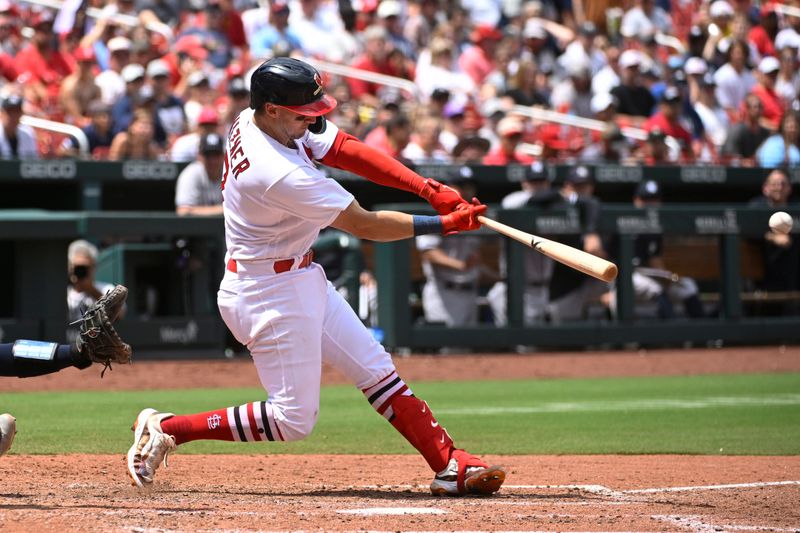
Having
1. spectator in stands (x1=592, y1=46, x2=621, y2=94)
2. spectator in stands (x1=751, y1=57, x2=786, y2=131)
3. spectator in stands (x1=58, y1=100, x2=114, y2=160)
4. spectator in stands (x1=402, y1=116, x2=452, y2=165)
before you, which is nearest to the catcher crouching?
spectator in stands (x1=58, y1=100, x2=114, y2=160)

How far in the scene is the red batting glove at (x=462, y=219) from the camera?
15.4 ft

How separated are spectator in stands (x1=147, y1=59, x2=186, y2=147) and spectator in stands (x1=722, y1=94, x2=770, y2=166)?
6.14 m

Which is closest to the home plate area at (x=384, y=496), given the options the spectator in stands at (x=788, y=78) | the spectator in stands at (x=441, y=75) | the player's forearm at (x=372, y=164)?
the player's forearm at (x=372, y=164)

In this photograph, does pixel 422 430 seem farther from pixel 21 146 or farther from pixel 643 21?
pixel 643 21

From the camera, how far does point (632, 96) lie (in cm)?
1508

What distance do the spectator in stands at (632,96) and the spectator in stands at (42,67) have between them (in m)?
6.49

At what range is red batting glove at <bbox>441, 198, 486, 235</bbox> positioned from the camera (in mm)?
4688

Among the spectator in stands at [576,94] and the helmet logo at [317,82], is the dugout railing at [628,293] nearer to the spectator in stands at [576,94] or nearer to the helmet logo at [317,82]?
the spectator in stands at [576,94]

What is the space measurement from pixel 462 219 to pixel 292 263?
2.16 feet

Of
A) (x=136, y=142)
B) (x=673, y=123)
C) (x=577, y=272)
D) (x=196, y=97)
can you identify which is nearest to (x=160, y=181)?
(x=136, y=142)

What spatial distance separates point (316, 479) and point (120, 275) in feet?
18.3

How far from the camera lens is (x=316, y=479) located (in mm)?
5379

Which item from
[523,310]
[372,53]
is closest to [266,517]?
[523,310]

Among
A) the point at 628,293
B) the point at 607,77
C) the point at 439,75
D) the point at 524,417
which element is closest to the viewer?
the point at 524,417
